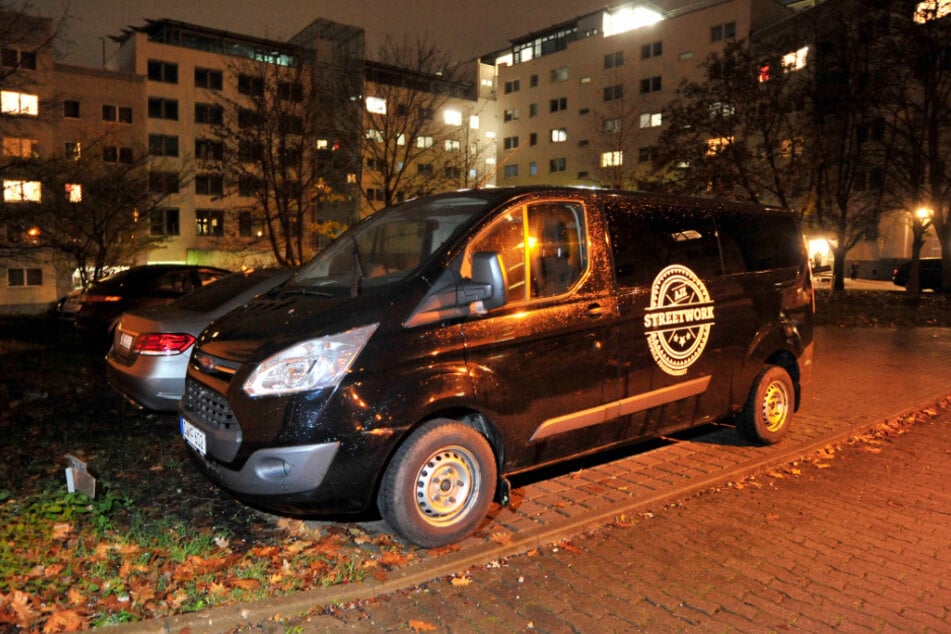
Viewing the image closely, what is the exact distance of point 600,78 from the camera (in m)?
59.4

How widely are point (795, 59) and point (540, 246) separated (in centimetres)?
2349

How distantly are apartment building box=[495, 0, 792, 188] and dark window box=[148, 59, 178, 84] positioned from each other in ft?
84.1

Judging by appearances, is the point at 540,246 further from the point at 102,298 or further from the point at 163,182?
the point at 163,182

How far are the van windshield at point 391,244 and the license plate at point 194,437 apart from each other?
1155 millimetres

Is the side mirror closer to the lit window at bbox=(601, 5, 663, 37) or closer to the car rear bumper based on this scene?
the car rear bumper

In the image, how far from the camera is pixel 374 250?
4949 millimetres

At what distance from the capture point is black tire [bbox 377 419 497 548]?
391 cm

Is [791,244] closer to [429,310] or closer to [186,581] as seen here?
[429,310]

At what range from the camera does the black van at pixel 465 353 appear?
12.3 ft

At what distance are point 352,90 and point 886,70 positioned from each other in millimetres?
18001

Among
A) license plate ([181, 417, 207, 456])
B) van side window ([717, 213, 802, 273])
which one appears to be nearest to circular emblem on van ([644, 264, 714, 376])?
van side window ([717, 213, 802, 273])

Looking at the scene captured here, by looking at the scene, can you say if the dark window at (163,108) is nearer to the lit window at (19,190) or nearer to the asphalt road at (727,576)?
the lit window at (19,190)

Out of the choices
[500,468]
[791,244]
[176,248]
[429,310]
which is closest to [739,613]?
[500,468]

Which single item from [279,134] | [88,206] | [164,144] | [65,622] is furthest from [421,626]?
[164,144]
